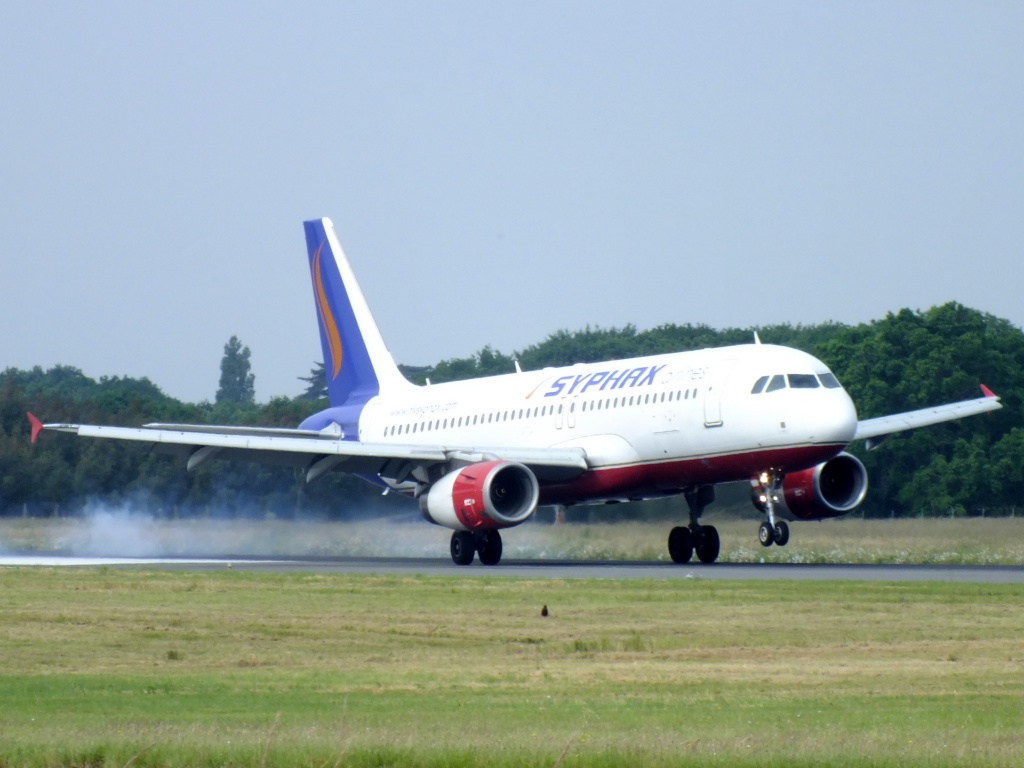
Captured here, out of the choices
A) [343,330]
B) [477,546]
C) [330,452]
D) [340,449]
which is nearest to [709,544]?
[477,546]

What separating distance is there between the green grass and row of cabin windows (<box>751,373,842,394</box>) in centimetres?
604

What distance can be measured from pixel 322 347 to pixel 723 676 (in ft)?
98.1

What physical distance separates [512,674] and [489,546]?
17256 millimetres

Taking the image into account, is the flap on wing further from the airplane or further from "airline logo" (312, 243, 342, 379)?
"airline logo" (312, 243, 342, 379)

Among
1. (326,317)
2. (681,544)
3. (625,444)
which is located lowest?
(681,544)

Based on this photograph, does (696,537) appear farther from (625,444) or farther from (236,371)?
(236,371)

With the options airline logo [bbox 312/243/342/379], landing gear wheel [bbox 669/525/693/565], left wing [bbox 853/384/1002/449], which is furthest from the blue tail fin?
left wing [bbox 853/384/1002/449]

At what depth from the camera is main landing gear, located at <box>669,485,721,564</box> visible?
32.4 metres

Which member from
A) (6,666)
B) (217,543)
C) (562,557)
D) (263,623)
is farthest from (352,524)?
(6,666)

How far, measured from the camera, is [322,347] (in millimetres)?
43688

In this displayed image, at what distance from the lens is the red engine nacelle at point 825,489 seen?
31641mm

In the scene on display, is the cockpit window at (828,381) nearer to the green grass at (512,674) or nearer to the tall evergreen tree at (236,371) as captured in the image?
the green grass at (512,674)

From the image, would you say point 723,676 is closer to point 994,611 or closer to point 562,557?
point 994,611

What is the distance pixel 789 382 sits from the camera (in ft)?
97.2
